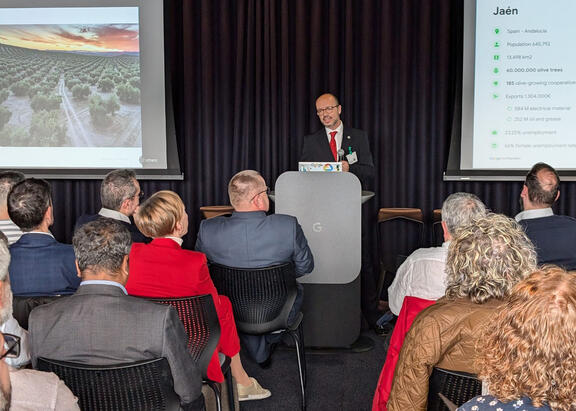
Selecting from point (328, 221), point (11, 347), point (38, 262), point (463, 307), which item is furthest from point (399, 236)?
point (11, 347)

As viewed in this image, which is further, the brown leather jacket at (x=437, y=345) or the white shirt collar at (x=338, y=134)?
the white shirt collar at (x=338, y=134)

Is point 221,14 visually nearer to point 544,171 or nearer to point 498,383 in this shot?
point 544,171

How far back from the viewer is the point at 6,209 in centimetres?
336

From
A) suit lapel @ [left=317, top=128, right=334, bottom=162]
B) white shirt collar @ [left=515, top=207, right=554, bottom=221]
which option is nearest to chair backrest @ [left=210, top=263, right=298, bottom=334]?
white shirt collar @ [left=515, top=207, right=554, bottom=221]

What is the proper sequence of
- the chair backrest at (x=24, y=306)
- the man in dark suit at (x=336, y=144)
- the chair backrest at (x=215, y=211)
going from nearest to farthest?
1. the chair backrest at (x=24, y=306)
2. the man in dark suit at (x=336, y=144)
3. the chair backrest at (x=215, y=211)

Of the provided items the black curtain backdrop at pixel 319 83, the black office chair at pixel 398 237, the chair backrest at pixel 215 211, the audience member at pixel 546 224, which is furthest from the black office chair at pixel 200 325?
the black curtain backdrop at pixel 319 83

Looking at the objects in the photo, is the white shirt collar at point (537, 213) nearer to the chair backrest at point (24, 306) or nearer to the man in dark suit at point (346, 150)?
the man in dark suit at point (346, 150)

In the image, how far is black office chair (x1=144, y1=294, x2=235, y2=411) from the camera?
2354 millimetres

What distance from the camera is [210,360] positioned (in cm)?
255

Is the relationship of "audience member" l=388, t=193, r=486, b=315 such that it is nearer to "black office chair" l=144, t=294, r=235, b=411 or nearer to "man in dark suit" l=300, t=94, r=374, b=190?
"black office chair" l=144, t=294, r=235, b=411

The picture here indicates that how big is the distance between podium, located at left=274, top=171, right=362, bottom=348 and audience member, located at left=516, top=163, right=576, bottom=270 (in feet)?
3.02

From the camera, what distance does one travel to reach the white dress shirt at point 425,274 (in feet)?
8.68

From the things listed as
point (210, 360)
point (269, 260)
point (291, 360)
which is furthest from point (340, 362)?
point (210, 360)

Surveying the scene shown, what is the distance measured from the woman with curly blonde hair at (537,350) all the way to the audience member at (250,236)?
2.07m
